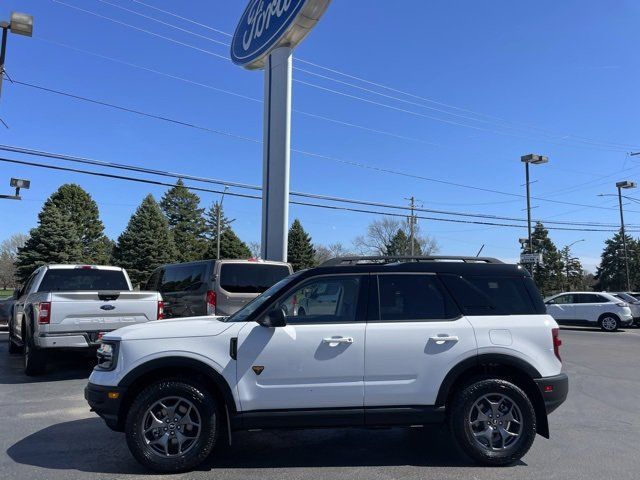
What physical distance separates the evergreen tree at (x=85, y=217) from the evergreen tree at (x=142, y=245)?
Answer: 2.14m

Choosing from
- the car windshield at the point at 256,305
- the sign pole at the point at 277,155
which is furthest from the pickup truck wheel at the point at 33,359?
the sign pole at the point at 277,155

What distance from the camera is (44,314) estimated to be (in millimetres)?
8547

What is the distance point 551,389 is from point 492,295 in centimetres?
102

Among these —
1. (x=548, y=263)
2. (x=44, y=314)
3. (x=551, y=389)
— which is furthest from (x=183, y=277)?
(x=548, y=263)

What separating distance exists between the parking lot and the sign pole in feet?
33.0

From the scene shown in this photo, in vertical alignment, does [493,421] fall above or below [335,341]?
below

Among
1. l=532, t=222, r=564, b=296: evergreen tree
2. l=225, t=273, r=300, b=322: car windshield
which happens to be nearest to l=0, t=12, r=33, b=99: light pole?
l=225, t=273, r=300, b=322: car windshield

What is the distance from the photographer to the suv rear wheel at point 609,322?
21.9 metres

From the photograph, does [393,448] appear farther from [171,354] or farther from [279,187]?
[279,187]

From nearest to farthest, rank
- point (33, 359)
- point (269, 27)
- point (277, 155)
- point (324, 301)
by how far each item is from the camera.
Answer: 1. point (324, 301)
2. point (33, 359)
3. point (277, 155)
4. point (269, 27)

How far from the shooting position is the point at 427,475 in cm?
460

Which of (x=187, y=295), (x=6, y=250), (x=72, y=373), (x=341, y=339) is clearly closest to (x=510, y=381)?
(x=341, y=339)

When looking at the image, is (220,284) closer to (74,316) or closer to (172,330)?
(74,316)

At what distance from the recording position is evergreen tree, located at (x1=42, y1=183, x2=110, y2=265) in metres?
54.8
